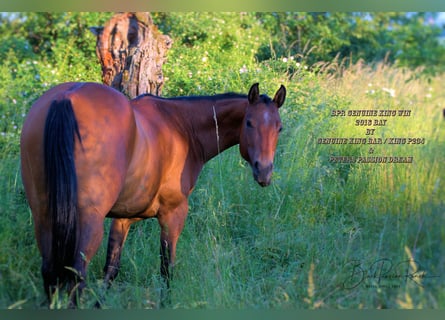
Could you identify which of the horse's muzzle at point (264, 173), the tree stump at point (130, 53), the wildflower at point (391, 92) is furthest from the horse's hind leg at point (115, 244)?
the wildflower at point (391, 92)

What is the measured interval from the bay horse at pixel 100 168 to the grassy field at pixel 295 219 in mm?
350

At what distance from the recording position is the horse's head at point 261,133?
4.55m

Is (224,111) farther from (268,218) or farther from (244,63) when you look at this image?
(244,63)

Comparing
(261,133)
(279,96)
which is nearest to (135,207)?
(261,133)

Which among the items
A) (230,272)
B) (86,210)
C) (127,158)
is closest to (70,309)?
(86,210)

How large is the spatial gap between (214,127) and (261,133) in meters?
0.72

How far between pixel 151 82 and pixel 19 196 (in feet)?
6.38

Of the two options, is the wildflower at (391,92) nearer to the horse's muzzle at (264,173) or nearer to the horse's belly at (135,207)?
the horse's muzzle at (264,173)

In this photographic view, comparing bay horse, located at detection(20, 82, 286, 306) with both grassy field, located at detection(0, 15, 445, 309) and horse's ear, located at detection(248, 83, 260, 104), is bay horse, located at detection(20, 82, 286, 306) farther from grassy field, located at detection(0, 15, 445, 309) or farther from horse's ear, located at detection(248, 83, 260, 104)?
grassy field, located at detection(0, 15, 445, 309)

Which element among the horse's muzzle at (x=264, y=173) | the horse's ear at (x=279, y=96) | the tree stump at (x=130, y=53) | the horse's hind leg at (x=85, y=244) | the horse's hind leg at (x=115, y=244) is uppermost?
the tree stump at (x=130, y=53)

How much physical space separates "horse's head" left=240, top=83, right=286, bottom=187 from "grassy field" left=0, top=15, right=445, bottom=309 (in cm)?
94

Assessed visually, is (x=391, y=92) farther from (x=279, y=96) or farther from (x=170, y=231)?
(x=170, y=231)

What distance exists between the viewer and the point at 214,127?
5.20m

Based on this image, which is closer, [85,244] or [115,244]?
[85,244]
